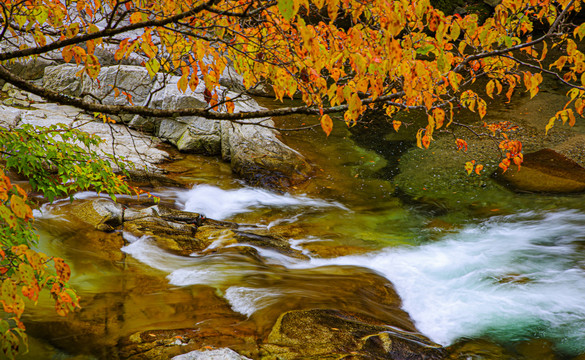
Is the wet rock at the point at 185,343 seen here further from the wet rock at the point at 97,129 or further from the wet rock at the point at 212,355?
the wet rock at the point at 97,129

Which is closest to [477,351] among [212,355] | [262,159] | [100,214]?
[212,355]

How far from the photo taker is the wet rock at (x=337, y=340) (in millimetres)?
3363

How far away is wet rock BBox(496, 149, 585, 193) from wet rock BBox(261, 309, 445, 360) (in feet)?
20.5

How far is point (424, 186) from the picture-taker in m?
9.18

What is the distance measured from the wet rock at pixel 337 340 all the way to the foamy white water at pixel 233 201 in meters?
4.33

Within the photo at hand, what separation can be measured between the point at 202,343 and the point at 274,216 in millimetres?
4698

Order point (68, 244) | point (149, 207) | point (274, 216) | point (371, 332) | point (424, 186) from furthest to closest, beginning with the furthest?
point (424, 186), point (274, 216), point (149, 207), point (68, 244), point (371, 332)

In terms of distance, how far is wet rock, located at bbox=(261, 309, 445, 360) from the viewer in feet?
11.0

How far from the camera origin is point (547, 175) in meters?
8.98

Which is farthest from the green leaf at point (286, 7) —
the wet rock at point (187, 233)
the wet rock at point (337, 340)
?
the wet rock at point (187, 233)

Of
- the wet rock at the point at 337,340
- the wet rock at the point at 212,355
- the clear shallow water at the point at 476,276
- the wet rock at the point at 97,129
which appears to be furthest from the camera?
the wet rock at the point at 97,129

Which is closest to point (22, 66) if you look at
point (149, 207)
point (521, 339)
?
point (149, 207)

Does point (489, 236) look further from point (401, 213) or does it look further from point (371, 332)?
point (371, 332)

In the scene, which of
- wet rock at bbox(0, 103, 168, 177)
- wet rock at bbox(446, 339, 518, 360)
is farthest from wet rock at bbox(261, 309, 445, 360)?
wet rock at bbox(0, 103, 168, 177)
